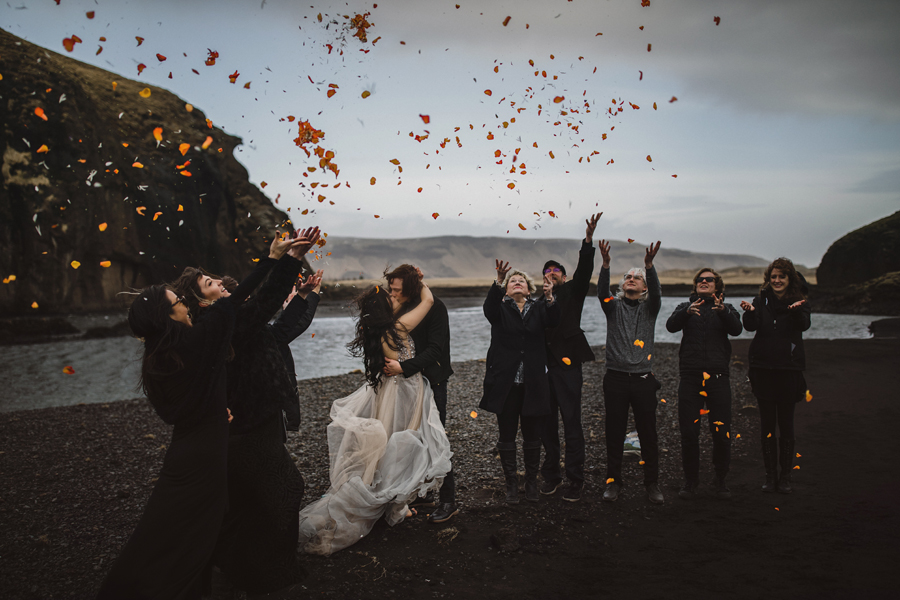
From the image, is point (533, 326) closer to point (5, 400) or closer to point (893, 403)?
point (893, 403)

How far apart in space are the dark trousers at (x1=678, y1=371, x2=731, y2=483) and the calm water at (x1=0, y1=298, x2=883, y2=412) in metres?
9.39

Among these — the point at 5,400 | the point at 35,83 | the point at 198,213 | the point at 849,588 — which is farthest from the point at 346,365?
the point at 198,213

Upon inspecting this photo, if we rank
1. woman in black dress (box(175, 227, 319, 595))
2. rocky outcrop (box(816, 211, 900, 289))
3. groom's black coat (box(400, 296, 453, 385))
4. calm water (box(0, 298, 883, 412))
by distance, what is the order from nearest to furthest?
woman in black dress (box(175, 227, 319, 595)) < groom's black coat (box(400, 296, 453, 385)) < calm water (box(0, 298, 883, 412)) < rocky outcrop (box(816, 211, 900, 289))

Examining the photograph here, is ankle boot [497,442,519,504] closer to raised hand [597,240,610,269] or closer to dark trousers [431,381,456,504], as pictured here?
dark trousers [431,381,456,504]

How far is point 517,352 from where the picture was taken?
586 centimetres

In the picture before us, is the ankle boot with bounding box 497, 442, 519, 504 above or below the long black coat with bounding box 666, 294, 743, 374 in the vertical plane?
below

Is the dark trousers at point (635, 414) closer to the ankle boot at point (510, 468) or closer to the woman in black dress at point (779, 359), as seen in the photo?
the ankle boot at point (510, 468)

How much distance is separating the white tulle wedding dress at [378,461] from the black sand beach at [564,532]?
236 millimetres

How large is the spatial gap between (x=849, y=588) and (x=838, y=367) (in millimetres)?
15401

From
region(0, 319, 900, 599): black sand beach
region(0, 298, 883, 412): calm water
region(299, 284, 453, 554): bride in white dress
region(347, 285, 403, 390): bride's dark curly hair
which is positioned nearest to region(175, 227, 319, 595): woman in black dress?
region(0, 319, 900, 599): black sand beach

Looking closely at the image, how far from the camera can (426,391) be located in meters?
5.08

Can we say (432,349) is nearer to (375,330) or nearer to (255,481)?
(375,330)

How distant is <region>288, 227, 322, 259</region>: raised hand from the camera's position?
3691 millimetres

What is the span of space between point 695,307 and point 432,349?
10.1 feet
